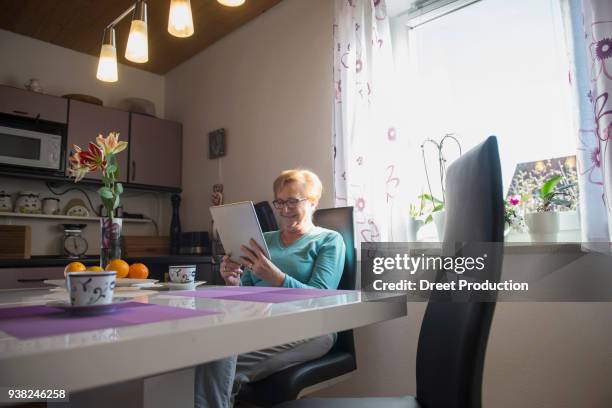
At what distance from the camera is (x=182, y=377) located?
758 mm

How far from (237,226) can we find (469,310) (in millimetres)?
893

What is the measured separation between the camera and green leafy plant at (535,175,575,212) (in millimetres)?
1598

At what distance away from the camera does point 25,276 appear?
93.4 inches

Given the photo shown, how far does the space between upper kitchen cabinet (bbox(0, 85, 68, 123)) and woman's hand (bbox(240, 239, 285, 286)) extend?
2.26 m

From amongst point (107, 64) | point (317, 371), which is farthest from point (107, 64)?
point (317, 371)

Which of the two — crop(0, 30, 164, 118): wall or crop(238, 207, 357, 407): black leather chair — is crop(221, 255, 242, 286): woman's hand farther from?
crop(0, 30, 164, 118): wall

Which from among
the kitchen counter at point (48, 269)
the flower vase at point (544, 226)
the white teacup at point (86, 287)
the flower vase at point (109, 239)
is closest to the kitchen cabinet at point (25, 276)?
the kitchen counter at point (48, 269)

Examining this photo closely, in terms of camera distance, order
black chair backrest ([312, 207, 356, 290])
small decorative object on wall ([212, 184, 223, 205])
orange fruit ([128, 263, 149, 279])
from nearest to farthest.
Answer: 1. orange fruit ([128, 263, 149, 279])
2. black chair backrest ([312, 207, 356, 290])
3. small decorative object on wall ([212, 184, 223, 205])

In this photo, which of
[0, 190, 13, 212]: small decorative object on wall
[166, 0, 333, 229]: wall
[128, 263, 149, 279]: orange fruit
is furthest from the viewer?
[0, 190, 13, 212]: small decorative object on wall

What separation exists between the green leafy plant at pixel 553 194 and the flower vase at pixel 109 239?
4.99ft

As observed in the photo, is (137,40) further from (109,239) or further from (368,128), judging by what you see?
(368,128)

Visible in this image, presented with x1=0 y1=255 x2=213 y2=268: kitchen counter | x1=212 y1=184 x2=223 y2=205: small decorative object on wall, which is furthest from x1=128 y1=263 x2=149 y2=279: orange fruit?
x1=212 y1=184 x2=223 y2=205: small decorative object on wall

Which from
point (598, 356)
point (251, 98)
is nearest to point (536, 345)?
point (598, 356)

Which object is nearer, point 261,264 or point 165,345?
point 165,345
